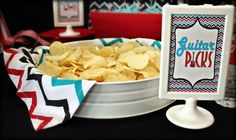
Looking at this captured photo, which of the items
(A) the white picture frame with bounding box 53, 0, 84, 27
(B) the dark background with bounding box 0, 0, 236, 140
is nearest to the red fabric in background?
(A) the white picture frame with bounding box 53, 0, 84, 27

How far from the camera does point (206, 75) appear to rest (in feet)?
2.14

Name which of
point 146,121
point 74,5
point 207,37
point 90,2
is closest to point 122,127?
point 146,121

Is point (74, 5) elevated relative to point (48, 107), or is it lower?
elevated

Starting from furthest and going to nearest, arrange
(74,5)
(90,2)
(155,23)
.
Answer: (90,2) → (74,5) → (155,23)

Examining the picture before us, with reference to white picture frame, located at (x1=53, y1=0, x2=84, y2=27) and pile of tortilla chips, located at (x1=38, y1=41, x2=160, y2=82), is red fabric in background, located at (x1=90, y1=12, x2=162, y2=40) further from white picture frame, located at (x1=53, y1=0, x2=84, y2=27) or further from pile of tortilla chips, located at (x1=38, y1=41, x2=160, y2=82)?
pile of tortilla chips, located at (x1=38, y1=41, x2=160, y2=82)

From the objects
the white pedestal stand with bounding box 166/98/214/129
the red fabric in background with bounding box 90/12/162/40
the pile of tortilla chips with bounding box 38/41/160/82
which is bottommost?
the white pedestal stand with bounding box 166/98/214/129

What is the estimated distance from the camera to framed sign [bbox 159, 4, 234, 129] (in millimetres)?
610

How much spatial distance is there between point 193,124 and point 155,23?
115cm

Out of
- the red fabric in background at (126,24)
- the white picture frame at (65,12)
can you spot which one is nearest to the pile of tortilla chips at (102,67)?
the red fabric in background at (126,24)

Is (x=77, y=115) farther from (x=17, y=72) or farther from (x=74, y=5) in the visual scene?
(x=74, y=5)

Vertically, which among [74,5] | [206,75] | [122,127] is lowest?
[122,127]

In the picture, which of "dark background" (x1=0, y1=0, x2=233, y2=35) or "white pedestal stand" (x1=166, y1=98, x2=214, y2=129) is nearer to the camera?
"white pedestal stand" (x1=166, y1=98, x2=214, y2=129)

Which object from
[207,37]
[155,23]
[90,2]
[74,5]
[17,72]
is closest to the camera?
[207,37]

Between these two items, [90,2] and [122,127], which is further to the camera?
[90,2]
